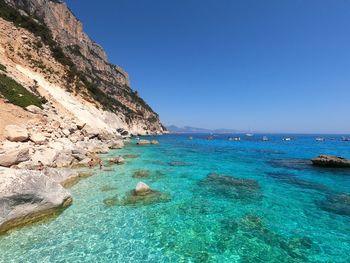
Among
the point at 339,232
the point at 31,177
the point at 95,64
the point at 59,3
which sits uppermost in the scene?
the point at 59,3

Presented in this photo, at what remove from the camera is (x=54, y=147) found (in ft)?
81.0

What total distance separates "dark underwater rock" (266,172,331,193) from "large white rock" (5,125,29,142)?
25404mm

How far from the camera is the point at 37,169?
18.0 meters

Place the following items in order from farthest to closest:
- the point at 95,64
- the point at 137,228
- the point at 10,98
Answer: the point at 95,64
the point at 10,98
the point at 137,228

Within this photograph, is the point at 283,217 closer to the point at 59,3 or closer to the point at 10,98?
the point at 10,98

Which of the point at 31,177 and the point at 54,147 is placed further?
the point at 54,147

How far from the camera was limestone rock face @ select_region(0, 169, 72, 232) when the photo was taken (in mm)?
10133

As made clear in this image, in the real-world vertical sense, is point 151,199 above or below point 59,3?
below

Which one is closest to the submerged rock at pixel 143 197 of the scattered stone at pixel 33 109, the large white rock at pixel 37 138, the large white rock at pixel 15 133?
the large white rock at pixel 15 133

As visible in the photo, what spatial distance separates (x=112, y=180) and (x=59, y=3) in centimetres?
14911

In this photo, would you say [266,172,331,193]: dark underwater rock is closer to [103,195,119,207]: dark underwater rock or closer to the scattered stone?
[103,195,119,207]: dark underwater rock

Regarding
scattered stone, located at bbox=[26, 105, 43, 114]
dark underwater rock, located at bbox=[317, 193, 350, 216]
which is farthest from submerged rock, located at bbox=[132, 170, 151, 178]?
scattered stone, located at bbox=[26, 105, 43, 114]

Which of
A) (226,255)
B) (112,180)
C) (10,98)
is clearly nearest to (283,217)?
(226,255)

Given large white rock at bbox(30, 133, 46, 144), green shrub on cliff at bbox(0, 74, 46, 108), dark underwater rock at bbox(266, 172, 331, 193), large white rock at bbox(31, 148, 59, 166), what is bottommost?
dark underwater rock at bbox(266, 172, 331, 193)
